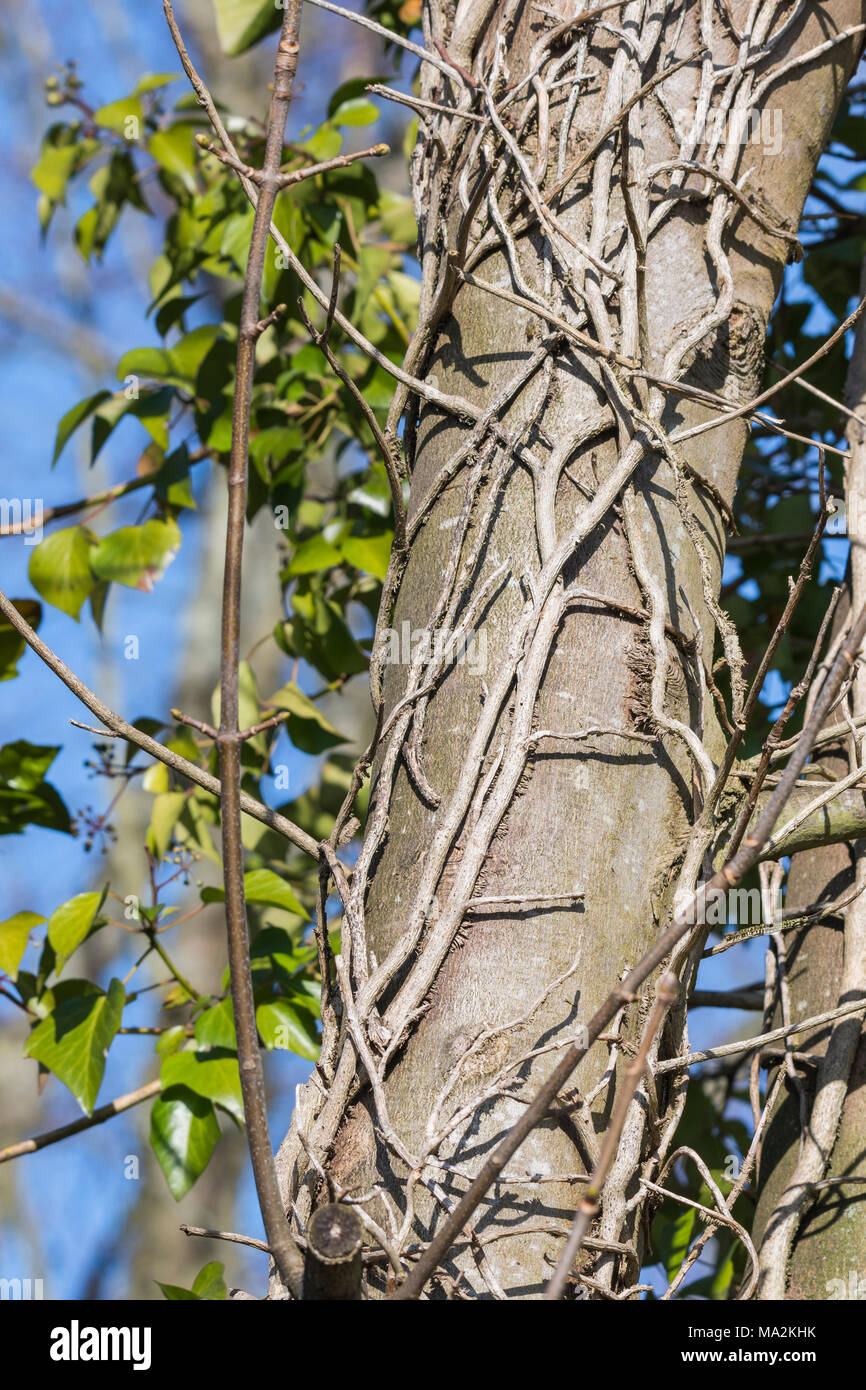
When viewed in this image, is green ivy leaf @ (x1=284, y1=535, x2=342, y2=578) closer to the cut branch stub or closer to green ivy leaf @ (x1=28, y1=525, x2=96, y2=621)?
green ivy leaf @ (x1=28, y1=525, x2=96, y2=621)

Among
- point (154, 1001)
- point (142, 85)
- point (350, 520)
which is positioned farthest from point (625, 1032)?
point (154, 1001)

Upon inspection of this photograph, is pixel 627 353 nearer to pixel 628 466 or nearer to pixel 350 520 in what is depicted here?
pixel 628 466

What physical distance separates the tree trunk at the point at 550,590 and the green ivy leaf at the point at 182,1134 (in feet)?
1.53

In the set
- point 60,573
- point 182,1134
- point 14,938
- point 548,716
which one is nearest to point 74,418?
point 60,573

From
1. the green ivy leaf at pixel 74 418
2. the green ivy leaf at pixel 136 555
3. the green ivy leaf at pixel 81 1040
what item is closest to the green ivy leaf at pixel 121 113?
the green ivy leaf at pixel 74 418

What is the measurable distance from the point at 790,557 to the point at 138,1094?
1403 mm

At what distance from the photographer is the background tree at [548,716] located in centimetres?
79

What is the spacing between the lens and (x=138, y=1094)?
1419 mm

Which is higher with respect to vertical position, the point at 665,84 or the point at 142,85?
the point at 142,85

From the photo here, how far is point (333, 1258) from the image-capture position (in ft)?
1.73

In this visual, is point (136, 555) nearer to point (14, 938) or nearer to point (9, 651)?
point (9, 651)

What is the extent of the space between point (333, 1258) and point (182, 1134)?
85 centimetres

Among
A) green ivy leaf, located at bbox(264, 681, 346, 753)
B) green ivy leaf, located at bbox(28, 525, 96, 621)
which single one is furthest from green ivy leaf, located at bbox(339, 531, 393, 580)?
green ivy leaf, located at bbox(28, 525, 96, 621)

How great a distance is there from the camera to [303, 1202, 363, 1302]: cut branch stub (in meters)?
0.53
